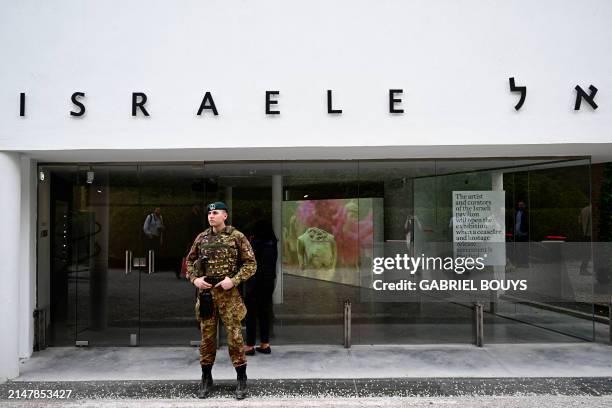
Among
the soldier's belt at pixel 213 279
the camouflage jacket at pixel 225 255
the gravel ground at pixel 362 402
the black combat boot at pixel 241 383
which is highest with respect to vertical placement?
the camouflage jacket at pixel 225 255

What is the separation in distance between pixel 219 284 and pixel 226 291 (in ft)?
0.65

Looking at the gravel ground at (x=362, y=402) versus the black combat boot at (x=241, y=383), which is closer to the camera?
the gravel ground at (x=362, y=402)

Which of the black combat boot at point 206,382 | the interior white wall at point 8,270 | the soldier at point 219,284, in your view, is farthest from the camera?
the interior white wall at point 8,270

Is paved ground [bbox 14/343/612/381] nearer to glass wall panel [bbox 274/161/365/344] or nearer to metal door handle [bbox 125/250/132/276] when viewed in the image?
glass wall panel [bbox 274/161/365/344]

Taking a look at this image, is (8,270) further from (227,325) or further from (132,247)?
(227,325)

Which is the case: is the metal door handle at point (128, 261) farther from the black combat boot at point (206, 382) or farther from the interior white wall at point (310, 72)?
the black combat boot at point (206, 382)

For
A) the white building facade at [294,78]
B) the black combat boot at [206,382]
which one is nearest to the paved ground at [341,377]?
the black combat boot at [206,382]

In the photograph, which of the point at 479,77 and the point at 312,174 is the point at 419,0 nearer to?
the point at 479,77

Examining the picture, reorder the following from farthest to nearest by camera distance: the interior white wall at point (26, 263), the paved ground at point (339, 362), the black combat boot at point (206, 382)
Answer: the interior white wall at point (26, 263) < the paved ground at point (339, 362) < the black combat boot at point (206, 382)

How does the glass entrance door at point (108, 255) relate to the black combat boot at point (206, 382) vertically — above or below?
above

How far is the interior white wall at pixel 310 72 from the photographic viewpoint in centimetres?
616

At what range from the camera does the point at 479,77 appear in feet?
20.3

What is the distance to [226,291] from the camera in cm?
534

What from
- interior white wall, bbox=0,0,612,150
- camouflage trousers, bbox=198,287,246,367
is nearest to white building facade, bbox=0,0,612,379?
interior white wall, bbox=0,0,612,150
